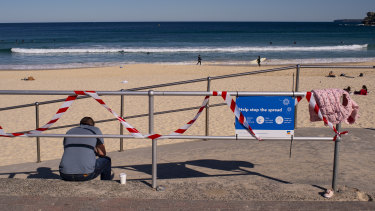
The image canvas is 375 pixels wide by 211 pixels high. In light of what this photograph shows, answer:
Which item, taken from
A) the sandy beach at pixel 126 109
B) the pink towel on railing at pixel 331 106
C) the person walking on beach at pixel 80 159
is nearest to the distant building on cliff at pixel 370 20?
the sandy beach at pixel 126 109

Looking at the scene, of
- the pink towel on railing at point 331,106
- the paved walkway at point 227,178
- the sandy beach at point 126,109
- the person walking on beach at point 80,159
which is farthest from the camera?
the sandy beach at point 126,109

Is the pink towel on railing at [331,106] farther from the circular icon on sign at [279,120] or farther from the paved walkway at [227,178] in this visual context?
the paved walkway at [227,178]

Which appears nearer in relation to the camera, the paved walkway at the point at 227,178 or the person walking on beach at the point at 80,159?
the paved walkway at the point at 227,178

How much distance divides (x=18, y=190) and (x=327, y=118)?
3294mm

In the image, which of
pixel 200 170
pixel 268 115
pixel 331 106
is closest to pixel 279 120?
pixel 268 115

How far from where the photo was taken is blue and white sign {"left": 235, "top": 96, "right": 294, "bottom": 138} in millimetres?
4238

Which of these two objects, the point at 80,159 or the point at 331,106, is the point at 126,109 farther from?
the point at 331,106

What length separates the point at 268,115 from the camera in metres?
4.29

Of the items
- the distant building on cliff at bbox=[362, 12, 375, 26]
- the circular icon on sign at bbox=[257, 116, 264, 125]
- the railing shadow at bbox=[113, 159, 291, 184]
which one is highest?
the distant building on cliff at bbox=[362, 12, 375, 26]

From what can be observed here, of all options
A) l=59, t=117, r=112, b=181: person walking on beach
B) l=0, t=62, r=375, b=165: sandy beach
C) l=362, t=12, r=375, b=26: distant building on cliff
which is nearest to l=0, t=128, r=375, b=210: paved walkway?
l=59, t=117, r=112, b=181: person walking on beach

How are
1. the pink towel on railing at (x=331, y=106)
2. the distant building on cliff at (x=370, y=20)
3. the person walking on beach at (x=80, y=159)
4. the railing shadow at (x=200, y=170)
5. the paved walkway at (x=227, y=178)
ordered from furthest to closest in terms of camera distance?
1. the distant building on cliff at (x=370, y=20)
2. the railing shadow at (x=200, y=170)
3. the person walking on beach at (x=80, y=159)
4. the pink towel on railing at (x=331, y=106)
5. the paved walkway at (x=227, y=178)

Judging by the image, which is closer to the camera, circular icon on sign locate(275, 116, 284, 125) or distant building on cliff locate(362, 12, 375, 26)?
circular icon on sign locate(275, 116, 284, 125)

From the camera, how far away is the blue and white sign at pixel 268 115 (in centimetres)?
424

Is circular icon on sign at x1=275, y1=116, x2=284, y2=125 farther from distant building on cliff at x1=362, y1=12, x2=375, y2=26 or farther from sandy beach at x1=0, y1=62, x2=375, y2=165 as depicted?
distant building on cliff at x1=362, y1=12, x2=375, y2=26
